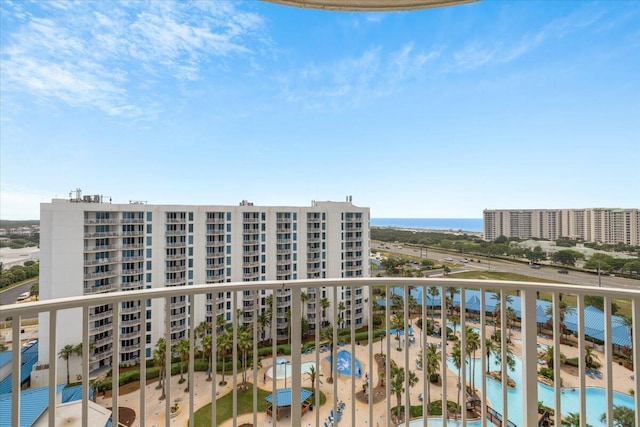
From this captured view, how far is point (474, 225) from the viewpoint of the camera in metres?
14.2

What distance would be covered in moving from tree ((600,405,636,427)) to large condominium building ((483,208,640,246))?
5150 mm

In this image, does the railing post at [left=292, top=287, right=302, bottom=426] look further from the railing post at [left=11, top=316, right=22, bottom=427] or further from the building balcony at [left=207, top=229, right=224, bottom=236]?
the building balcony at [left=207, top=229, right=224, bottom=236]

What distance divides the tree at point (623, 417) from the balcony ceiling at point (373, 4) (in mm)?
2345

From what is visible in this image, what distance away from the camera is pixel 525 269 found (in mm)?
8500

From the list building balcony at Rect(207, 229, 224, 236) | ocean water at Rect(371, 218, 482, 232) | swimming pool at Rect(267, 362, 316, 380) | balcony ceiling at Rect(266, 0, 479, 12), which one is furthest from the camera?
ocean water at Rect(371, 218, 482, 232)

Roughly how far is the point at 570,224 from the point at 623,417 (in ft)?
25.7

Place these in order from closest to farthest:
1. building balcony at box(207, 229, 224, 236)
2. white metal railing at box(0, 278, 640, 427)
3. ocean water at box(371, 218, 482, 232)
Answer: white metal railing at box(0, 278, 640, 427), building balcony at box(207, 229, 224, 236), ocean water at box(371, 218, 482, 232)

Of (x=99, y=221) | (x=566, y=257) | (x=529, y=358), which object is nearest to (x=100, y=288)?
(x=99, y=221)

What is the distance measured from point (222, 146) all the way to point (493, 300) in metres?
14.7

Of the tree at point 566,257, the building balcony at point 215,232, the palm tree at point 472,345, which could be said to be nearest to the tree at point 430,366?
the palm tree at point 472,345

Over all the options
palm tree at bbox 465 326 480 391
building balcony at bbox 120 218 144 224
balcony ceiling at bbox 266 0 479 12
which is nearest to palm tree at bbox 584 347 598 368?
palm tree at bbox 465 326 480 391

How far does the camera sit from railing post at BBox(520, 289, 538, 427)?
152 centimetres

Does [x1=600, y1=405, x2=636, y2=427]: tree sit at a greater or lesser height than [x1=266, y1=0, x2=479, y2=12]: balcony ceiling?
lesser

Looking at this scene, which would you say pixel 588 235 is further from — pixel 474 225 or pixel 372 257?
pixel 372 257
